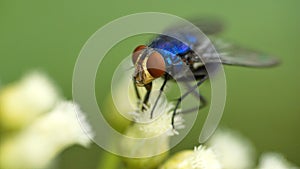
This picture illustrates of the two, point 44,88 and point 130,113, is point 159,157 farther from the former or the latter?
point 44,88

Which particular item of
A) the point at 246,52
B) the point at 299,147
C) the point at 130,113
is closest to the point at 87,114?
the point at 130,113

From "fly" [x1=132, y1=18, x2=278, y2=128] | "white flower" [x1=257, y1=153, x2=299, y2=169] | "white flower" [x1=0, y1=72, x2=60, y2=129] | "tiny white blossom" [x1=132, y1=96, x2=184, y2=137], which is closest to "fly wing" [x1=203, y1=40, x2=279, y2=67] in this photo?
"fly" [x1=132, y1=18, x2=278, y2=128]

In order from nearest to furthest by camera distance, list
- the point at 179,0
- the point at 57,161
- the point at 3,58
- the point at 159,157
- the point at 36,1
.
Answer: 1. the point at 159,157
2. the point at 57,161
3. the point at 3,58
4. the point at 36,1
5. the point at 179,0

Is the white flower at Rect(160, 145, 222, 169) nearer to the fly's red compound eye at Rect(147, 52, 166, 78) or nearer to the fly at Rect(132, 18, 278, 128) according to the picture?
the fly at Rect(132, 18, 278, 128)

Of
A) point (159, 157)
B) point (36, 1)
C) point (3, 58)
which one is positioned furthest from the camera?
point (36, 1)

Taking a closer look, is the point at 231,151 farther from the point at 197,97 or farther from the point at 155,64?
the point at 155,64

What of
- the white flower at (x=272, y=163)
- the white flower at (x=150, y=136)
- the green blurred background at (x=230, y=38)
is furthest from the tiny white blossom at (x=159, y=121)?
the green blurred background at (x=230, y=38)

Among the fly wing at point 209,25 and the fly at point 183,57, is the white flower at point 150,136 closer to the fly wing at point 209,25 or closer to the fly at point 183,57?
the fly at point 183,57
